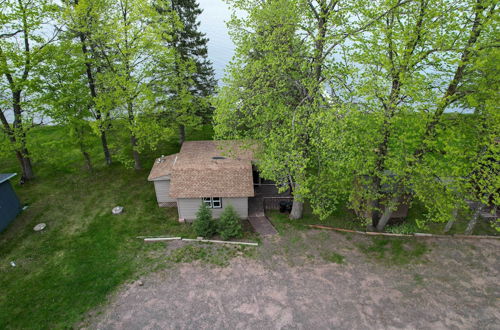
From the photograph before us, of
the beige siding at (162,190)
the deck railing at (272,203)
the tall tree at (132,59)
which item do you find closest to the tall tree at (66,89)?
the tall tree at (132,59)

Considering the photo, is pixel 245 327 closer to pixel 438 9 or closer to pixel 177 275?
pixel 177 275

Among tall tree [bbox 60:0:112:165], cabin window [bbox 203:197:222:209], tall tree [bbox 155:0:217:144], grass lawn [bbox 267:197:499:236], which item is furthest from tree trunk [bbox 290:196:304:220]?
tall tree [bbox 60:0:112:165]

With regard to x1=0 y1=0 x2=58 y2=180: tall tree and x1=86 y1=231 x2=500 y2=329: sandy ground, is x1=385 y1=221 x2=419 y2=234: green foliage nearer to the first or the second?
x1=86 y1=231 x2=500 y2=329: sandy ground

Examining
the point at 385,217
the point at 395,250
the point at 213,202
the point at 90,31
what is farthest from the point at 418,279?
the point at 90,31

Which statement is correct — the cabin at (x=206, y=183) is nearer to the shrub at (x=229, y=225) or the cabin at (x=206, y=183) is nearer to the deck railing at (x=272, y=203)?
the shrub at (x=229, y=225)

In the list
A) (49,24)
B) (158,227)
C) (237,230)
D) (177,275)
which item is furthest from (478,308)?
(49,24)

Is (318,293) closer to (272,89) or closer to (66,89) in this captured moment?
(272,89)
